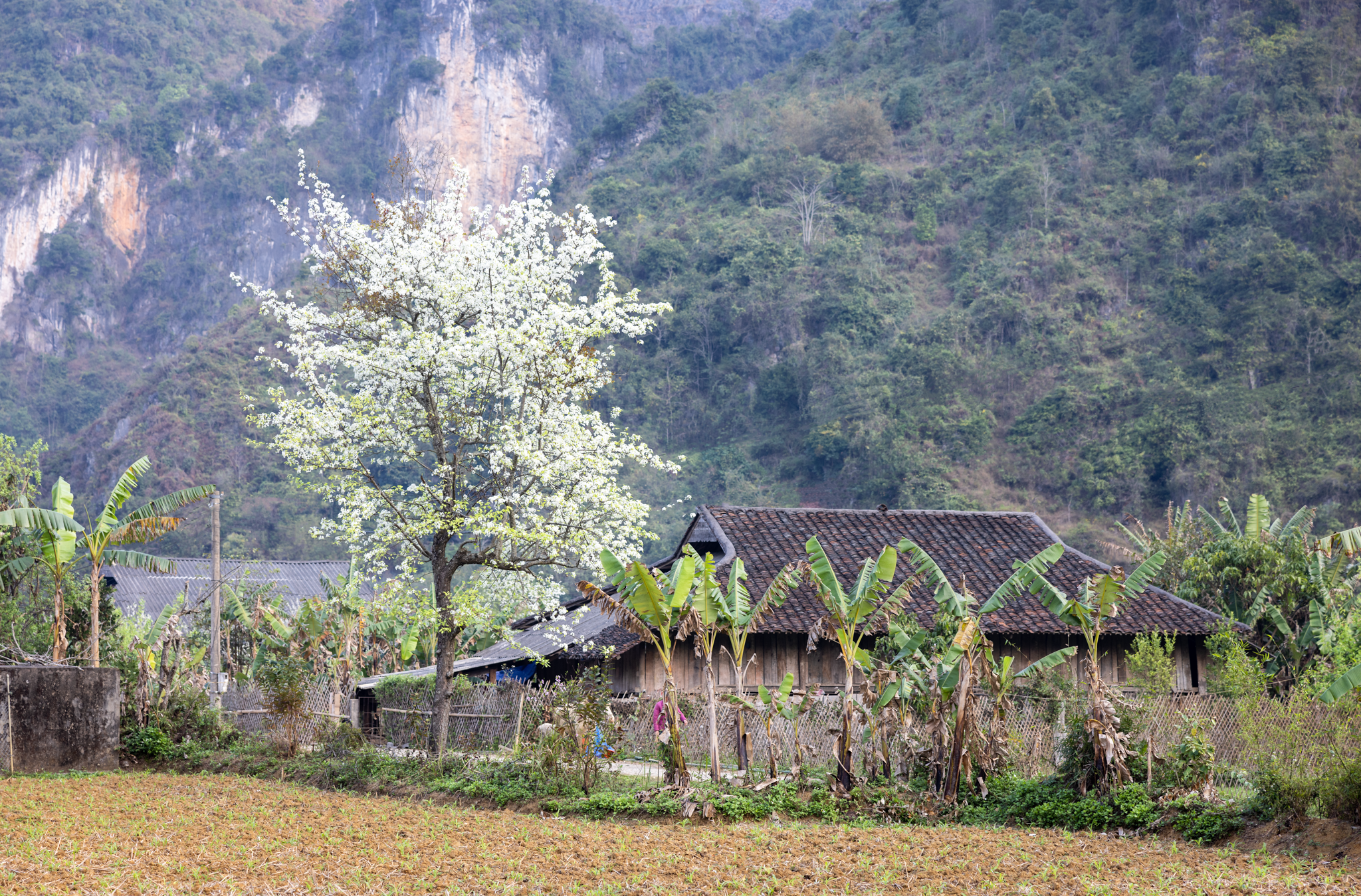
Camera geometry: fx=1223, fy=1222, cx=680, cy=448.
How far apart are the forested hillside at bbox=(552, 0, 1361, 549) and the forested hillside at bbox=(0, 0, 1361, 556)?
0.56 feet

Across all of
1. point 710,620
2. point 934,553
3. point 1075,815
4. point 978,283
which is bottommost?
point 1075,815

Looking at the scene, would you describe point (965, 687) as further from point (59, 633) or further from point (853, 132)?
point (853, 132)

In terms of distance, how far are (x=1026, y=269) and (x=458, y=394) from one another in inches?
2056

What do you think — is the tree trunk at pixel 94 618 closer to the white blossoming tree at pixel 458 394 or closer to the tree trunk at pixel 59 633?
the tree trunk at pixel 59 633

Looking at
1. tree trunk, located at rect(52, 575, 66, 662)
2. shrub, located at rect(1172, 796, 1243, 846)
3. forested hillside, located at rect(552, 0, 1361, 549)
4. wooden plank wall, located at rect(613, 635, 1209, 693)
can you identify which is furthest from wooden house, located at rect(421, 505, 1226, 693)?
forested hillside, located at rect(552, 0, 1361, 549)

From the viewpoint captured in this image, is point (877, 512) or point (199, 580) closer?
point (877, 512)

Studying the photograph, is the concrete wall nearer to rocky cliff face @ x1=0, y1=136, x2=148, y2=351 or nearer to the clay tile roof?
the clay tile roof

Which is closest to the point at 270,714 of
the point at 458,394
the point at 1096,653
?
the point at 458,394

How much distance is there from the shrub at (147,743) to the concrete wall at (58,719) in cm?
47

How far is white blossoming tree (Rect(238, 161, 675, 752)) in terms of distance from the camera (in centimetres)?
1797

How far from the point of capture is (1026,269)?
65062 mm

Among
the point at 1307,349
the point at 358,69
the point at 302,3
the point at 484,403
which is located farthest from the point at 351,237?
the point at 302,3

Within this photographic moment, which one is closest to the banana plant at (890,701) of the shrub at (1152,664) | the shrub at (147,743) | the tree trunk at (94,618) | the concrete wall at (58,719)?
the shrub at (1152,664)

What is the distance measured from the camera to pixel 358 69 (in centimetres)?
11975
